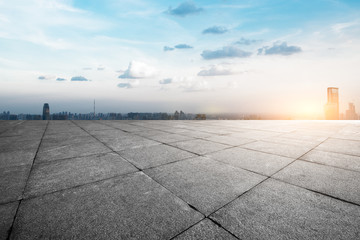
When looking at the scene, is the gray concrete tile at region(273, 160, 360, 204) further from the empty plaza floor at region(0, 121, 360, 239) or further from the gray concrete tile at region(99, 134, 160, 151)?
the gray concrete tile at region(99, 134, 160, 151)

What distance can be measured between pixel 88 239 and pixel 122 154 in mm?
2656

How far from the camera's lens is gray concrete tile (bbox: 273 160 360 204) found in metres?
2.32

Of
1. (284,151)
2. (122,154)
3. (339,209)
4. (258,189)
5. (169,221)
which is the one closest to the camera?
(169,221)

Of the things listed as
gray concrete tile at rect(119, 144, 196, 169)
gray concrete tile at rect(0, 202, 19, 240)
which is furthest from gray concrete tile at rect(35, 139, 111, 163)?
gray concrete tile at rect(0, 202, 19, 240)

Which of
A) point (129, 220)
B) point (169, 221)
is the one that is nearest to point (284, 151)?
point (169, 221)

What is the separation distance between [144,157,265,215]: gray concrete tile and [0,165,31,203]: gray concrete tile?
5.75 feet

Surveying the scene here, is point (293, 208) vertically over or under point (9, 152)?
under

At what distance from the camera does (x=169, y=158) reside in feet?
12.5

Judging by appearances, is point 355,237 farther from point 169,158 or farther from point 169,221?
point 169,158

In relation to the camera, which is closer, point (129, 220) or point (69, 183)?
point (129, 220)

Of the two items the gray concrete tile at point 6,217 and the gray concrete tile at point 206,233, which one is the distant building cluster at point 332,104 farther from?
the gray concrete tile at point 6,217

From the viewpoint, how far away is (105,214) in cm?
185

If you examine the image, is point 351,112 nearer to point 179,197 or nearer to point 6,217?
point 179,197

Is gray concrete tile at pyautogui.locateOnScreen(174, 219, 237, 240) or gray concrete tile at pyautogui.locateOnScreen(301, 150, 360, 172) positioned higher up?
gray concrete tile at pyautogui.locateOnScreen(301, 150, 360, 172)
